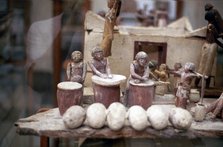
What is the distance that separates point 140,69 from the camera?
6.93 ft

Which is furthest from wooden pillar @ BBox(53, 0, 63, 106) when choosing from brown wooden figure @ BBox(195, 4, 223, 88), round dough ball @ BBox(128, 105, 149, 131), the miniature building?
brown wooden figure @ BBox(195, 4, 223, 88)

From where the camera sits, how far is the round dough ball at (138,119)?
6.01ft

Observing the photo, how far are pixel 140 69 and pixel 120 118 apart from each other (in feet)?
1.19

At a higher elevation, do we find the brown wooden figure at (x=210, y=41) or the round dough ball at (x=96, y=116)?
the brown wooden figure at (x=210, y=41)

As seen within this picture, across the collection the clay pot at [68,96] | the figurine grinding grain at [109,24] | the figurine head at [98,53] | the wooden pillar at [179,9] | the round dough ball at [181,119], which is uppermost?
the wooden pillar at [179,9]

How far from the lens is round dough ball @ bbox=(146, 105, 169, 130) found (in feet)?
6.06

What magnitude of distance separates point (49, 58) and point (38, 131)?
110 cm

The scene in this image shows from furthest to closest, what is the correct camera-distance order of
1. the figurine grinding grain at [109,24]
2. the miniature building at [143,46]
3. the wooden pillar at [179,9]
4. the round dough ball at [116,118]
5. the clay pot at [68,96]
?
the wooden pillar at [179,9]
the miniature building at [143,46]
the figurine grinding grain at [109,24]
the clay pot at [68,96]
the round dough ball at [116,118]

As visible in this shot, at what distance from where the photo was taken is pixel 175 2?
3.28 meters

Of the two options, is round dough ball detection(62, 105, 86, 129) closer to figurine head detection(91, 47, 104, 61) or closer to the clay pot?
the clay pot

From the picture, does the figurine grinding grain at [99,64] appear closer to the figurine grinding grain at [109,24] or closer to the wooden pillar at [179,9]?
the figurine grinding grain at [109,24]

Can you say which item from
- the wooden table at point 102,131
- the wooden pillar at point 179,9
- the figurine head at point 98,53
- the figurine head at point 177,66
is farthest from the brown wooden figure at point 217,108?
the wooden pillar at point 179,9

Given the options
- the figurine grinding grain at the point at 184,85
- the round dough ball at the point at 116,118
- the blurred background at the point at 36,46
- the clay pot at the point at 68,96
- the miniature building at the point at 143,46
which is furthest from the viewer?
the blurred background at the point at 36,46

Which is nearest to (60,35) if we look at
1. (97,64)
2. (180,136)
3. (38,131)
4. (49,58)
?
(49,58)
